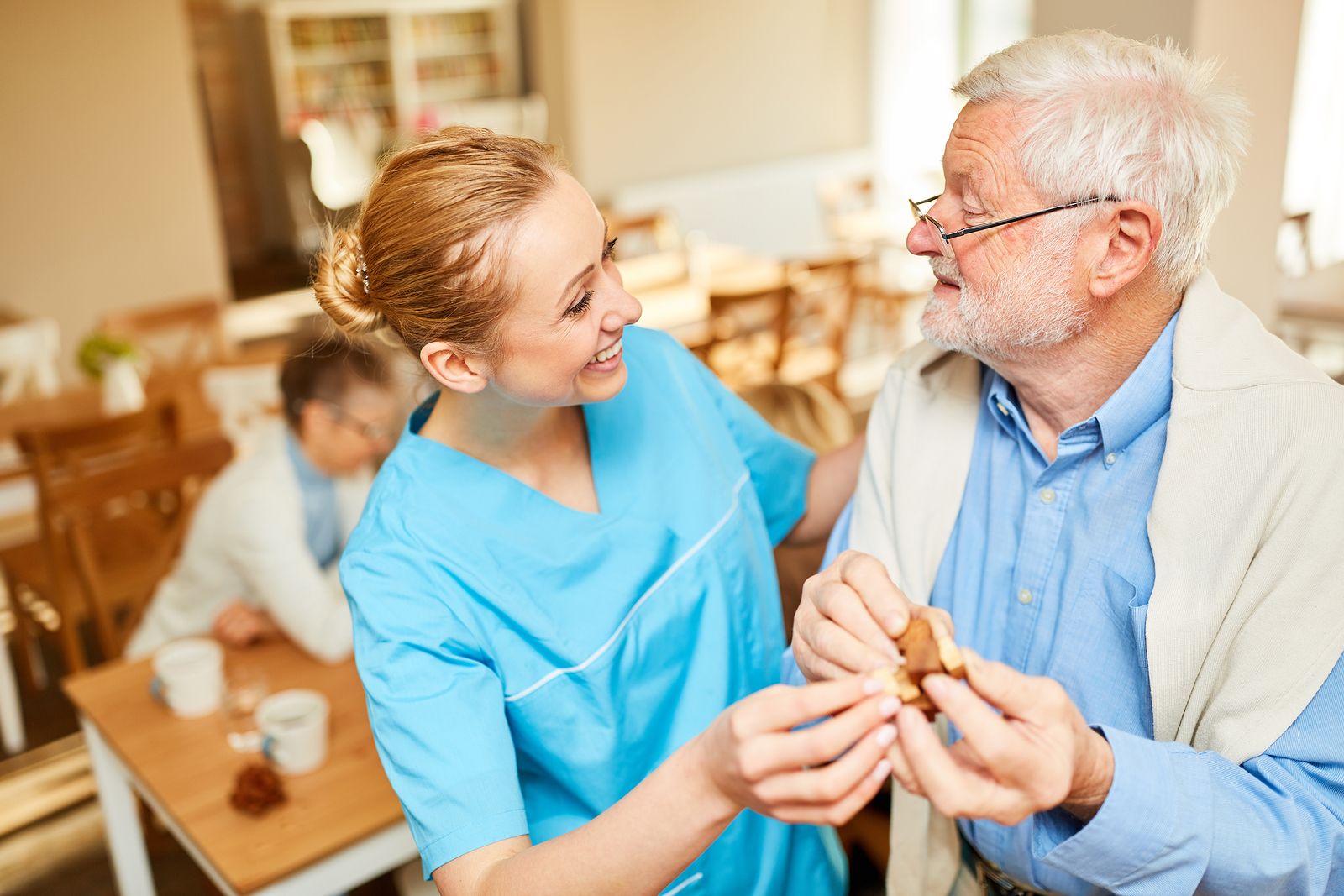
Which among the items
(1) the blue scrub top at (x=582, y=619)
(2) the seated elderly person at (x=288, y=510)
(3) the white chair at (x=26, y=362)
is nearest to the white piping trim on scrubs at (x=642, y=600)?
(1) the blue scrub top at (x=582, y=619)

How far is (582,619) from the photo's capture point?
127cm

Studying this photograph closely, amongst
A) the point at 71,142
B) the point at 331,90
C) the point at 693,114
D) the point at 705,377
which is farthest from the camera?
the point at 331,90

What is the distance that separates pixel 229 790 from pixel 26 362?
10.2ft

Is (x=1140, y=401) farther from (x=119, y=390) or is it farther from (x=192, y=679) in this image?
(x=119, y=390)

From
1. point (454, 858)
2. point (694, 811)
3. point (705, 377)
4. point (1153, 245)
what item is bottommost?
point (454, 858)

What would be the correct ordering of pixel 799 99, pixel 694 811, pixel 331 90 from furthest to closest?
pixel 331 90 < pixel 799 99 < pixel 694 811

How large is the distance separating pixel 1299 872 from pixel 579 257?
0.90 metres

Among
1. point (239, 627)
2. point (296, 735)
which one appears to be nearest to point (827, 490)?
point (296, 735)

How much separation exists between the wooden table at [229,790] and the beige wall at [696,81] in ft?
18.1

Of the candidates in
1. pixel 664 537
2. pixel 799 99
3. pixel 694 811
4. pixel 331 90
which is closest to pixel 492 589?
pixel 664 537

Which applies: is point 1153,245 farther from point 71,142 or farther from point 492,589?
point 71,142

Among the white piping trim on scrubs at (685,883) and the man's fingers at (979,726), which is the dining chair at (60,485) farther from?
the man's fingers at (979,726)

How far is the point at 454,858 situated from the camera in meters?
1.09

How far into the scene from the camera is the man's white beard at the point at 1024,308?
117cm
